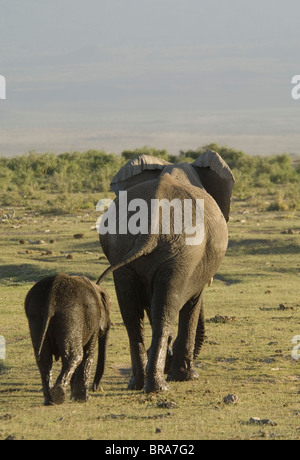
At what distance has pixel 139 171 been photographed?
364 inches

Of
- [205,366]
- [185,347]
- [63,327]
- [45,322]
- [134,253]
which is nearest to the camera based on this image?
[45,322]

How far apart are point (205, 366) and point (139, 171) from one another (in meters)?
2.28

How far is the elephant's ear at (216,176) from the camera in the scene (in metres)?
9.52

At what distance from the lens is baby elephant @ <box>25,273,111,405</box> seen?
24.1ft

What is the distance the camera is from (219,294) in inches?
587

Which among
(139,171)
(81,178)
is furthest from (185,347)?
(81,178)

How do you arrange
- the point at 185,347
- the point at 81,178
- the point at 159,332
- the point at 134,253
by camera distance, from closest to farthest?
the point at 134,253, the point at 159,332, the point at 185,347, the point at 81,178

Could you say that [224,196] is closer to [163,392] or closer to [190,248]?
[190,248]

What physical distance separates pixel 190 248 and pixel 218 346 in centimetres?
295

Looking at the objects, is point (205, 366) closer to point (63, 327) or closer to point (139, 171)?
point (139, 171)

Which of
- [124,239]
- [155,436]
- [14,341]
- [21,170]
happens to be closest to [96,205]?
[21,170]

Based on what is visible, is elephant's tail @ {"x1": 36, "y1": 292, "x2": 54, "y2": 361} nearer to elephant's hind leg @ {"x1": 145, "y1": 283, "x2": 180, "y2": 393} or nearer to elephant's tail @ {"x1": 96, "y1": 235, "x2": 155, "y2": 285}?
elephant's tail @ {"x1": 96, "y1": 235, "x2": 155, "y2": 285}

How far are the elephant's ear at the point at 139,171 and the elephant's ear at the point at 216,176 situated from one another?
55 centimetres

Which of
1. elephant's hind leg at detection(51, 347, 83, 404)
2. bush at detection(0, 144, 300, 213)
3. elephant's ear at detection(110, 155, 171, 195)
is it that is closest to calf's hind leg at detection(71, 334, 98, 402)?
elephant's hind leg at detection(51, 347, 83, 404)
